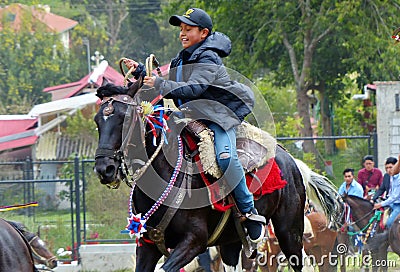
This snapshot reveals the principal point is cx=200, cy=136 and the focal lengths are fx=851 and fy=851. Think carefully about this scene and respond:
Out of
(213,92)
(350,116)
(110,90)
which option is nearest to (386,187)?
(213,92)

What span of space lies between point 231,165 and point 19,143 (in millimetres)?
25227

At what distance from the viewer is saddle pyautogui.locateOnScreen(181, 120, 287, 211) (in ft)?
23.4

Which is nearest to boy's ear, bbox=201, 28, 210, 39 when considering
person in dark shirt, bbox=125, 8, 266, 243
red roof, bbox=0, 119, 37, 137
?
person in dark shirt, bbox=125, 8, 266, 243

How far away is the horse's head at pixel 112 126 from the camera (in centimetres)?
646

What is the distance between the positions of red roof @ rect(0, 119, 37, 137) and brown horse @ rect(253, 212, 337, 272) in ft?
77.3

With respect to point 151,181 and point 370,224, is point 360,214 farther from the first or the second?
point 151,181

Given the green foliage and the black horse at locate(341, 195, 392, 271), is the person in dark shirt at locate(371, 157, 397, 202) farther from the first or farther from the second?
the green foliage

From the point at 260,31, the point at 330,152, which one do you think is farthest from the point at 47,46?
the point at 330,152

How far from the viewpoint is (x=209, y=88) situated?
7324 millimetres

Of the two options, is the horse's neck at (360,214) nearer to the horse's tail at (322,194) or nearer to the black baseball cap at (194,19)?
the horse's tail at (322,194)

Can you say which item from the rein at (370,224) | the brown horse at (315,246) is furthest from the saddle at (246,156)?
the rein at (370,224)

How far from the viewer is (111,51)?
58.8 m

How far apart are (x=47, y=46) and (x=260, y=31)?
88.4 ft

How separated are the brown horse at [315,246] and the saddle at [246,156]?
4079 millimetres
